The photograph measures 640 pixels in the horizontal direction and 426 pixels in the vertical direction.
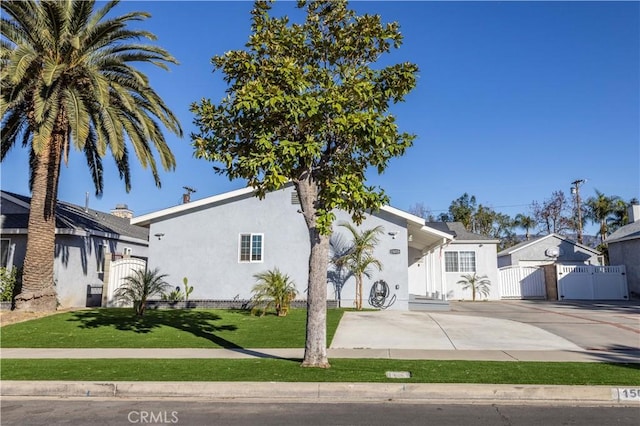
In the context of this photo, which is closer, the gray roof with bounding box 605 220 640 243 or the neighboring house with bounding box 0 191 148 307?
the neighboring house with bounding box 0 191 148 307

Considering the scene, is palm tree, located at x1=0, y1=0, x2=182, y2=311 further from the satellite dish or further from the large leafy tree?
the satellite dish

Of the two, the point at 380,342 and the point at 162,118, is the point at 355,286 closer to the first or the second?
the point at 380,342

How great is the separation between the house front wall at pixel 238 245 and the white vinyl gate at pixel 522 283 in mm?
12671

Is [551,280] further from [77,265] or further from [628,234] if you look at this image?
[77,265]

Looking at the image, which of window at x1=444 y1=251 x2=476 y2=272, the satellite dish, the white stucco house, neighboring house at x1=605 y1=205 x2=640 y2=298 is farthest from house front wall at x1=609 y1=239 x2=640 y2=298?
the white stucco house

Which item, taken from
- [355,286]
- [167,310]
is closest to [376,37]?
[355,286]

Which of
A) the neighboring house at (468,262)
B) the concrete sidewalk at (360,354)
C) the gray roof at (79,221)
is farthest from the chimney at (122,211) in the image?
the concrete sidewalk at (360,354)

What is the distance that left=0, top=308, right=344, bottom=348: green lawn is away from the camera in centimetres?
1142

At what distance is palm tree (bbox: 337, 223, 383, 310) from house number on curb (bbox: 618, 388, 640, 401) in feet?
34.9

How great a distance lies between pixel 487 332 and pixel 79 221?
1674 cm

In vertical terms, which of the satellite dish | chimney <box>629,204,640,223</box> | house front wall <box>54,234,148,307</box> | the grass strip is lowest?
the grass strip

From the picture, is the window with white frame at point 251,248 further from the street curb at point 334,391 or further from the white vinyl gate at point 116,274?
the street curb at point 334,391

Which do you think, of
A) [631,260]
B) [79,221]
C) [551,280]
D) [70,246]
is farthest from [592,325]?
[79,221]

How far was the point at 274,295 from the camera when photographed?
15906mm
